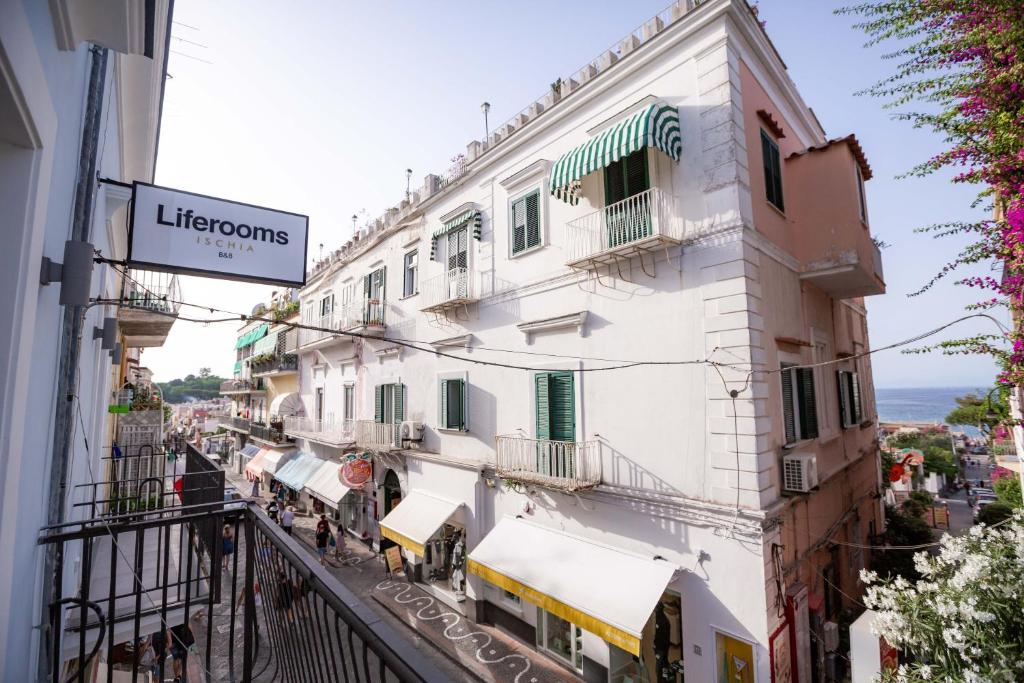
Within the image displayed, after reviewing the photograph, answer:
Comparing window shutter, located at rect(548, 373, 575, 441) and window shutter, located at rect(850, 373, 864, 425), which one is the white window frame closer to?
window shutter, located at rect(548, 373, 575, 441)

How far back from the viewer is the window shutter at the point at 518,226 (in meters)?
11.1

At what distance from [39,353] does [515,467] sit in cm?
827

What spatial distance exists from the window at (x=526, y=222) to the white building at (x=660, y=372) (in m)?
0.08

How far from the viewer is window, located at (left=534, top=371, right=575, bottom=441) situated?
975 cm

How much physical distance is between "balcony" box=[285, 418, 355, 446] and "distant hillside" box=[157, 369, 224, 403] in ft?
405

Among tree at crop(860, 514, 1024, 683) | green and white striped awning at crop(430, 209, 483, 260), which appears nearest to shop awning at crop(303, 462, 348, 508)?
green and white striped awning at crop(430, 209, 483, 260)

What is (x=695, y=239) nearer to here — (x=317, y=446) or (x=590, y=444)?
(x=590, y=444)

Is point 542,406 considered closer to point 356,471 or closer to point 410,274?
point 410,274

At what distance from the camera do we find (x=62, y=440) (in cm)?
371

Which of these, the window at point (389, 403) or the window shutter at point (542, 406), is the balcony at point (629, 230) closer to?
the window shutter at point (542, 406)

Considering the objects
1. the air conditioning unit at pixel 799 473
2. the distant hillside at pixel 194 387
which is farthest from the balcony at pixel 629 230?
the distant hillside at pixel 194 387

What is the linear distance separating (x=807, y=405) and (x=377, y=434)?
12313 mm

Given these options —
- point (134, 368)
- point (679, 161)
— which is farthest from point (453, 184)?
point (134, 368)

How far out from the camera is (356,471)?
1575cm
